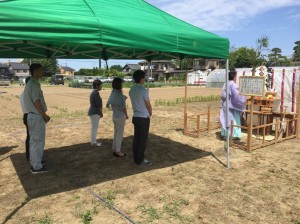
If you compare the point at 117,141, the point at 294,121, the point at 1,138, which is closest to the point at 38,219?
the point at 117,141

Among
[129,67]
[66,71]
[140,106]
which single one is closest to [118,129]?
[140,106]

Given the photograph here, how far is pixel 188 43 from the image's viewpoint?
490 centimetres

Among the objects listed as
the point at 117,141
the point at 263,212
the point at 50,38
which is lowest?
the point at 263,212

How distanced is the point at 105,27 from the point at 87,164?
3001mm

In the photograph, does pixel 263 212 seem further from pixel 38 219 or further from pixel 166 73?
pixel 166 73

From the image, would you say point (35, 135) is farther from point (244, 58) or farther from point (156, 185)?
point (244, 58)

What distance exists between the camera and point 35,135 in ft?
16.1

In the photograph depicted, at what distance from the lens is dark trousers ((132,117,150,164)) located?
17.4 feet

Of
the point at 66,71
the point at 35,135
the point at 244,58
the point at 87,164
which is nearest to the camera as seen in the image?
the point at 35,135

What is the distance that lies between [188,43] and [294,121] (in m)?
5.21

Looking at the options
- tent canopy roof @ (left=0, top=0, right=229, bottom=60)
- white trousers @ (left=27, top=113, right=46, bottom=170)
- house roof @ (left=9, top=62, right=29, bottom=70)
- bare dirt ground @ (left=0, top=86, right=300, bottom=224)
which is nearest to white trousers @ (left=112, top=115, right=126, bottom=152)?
bare dirt ground @ (left=0, top=86, right=300, bottom=224)

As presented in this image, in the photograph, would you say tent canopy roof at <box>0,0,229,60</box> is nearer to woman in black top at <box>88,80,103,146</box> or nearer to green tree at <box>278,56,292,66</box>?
woman in black top at <box>88,80,103,146</box>

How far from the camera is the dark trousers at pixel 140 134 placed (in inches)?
209

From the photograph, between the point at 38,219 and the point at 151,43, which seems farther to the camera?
the point at 151,43
